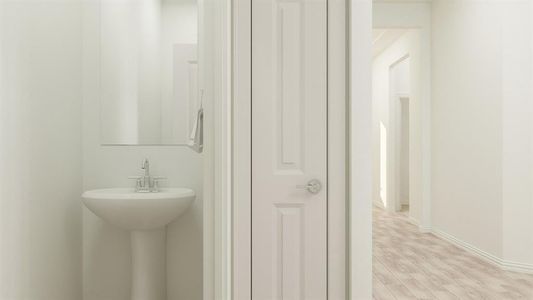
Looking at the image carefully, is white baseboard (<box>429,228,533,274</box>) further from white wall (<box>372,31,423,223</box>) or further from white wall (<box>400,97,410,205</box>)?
white wall (<box>400,97,410,205</box>)

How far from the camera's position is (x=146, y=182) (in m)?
2.34

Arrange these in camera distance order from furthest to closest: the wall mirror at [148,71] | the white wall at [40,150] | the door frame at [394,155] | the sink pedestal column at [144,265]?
the door frame at [394,155]
the wall mirror at [148,71]
the sink pedestal column at [144,265]
the white wall at [40,150]

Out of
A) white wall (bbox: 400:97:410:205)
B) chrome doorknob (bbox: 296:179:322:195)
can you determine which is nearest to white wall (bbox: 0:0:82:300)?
chrome doorknob (bbox: 296:179:322:195)

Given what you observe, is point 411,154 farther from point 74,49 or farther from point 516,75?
point 74,49

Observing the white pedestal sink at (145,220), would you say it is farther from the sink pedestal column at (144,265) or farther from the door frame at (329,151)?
the door frame at (329,151)

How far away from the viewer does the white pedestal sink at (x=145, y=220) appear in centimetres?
198

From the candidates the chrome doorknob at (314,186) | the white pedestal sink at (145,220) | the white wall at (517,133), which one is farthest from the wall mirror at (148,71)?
the white wall at (517,133)

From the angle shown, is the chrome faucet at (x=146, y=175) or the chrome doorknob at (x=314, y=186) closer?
the chrome doorknob at (x=314, y=186)

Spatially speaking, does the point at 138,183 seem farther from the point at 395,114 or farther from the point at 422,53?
the point at 395,114

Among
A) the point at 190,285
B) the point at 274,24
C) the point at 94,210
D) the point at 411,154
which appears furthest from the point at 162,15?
the point at 411,154

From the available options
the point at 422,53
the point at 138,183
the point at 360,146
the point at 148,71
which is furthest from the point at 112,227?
the point at 422,53

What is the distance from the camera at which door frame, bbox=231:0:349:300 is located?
77.8 inches

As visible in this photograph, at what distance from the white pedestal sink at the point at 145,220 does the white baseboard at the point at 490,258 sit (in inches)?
116

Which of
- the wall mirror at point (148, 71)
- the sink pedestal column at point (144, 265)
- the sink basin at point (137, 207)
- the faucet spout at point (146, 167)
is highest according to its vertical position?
the wall mirror at point (148, 71)
